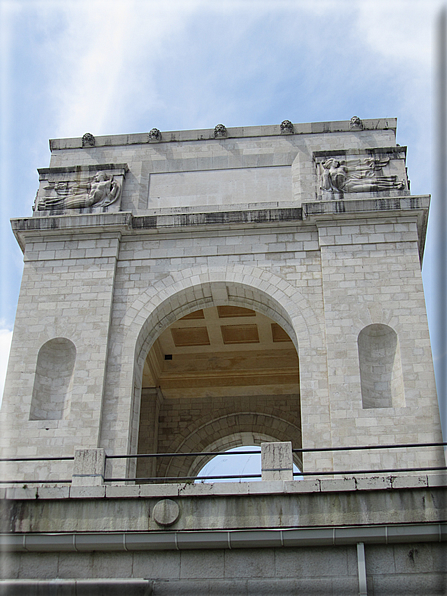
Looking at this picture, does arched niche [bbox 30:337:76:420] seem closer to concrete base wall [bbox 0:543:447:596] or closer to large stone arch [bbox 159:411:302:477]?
concrete base wall [bbox 0:543:447:596]

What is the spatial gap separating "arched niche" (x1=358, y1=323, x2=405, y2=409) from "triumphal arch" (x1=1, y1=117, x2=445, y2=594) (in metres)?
0.04

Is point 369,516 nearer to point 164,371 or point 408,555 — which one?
point 408,555

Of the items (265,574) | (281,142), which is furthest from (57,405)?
(281,142)

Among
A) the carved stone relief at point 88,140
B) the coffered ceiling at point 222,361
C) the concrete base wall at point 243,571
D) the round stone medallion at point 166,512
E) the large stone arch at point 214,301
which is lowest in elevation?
the concrete base wall at point 243,571

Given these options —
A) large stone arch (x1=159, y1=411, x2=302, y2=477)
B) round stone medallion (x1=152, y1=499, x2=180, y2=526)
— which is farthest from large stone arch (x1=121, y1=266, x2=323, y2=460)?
large stone arch (x1=159, y1=411, x2=302, y2=477)

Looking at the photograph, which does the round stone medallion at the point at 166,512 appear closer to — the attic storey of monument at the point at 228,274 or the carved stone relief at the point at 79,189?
the attic storey of monument at the point at 228,274

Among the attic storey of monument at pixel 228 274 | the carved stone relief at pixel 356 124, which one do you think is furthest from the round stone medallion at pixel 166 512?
the carved stone relief at pixel 356 124

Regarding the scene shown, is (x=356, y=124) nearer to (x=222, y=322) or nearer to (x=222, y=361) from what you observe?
(x=222, y=322)

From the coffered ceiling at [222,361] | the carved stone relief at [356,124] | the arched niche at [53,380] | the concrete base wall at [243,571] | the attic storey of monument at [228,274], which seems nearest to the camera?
the concrete base wall at [243,571]

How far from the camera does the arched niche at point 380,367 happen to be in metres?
16.1

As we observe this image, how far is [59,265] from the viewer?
60.1ft

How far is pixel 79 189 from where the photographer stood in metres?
19.5

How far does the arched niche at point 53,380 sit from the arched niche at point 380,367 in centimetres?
683

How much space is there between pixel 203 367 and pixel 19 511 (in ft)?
40.5
